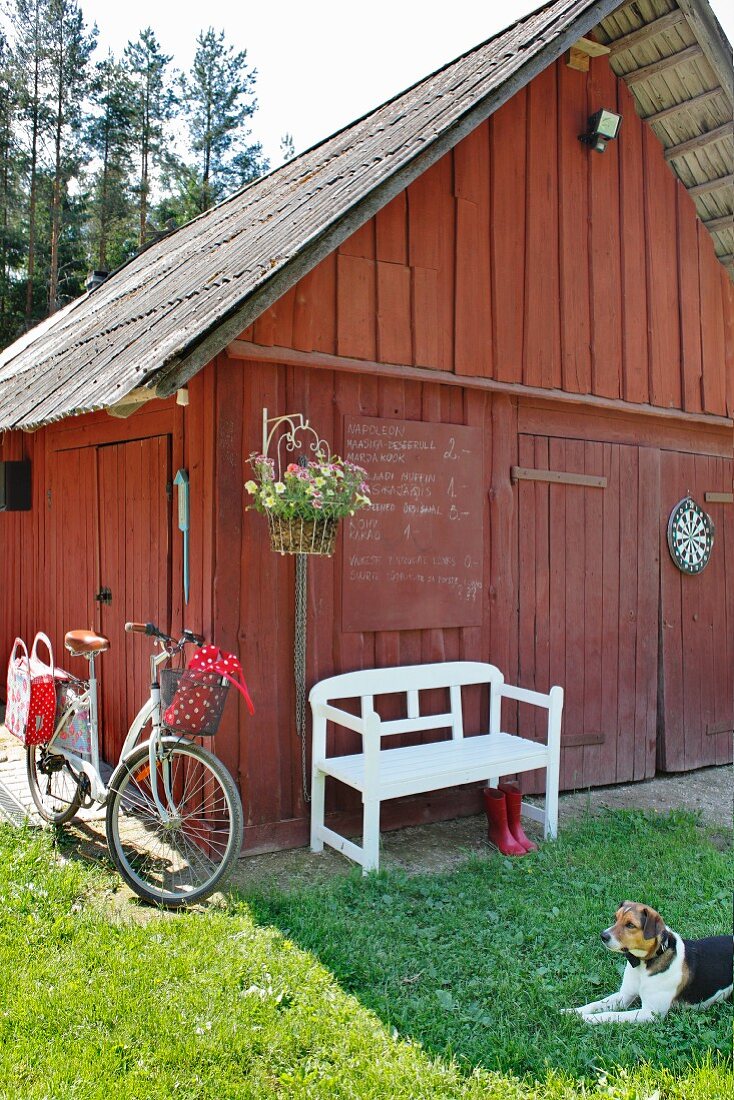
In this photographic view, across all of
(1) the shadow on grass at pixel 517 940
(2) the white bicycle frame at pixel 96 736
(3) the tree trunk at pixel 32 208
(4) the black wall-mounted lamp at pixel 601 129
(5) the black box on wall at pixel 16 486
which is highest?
(3) the tree trunk at pixel 32 208

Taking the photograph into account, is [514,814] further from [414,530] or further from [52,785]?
[52,785]

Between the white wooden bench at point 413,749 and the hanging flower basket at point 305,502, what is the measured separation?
87cm

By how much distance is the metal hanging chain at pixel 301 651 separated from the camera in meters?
4.82

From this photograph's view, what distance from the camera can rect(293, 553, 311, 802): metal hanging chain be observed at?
4816 millimetres

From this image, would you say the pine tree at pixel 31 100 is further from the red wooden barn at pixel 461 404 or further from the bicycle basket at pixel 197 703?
the bicycle basket at pixel 197 703

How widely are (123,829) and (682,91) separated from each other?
236 inches

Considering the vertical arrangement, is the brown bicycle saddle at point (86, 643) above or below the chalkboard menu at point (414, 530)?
below

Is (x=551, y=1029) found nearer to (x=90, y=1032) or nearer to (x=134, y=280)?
(x=90, y=1032)

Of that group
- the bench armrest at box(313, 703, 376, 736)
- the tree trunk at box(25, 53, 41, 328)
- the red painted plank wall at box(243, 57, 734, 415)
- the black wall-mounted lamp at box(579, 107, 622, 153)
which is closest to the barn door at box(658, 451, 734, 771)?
the red painted plank wall at box(243, 57, 734, 415)

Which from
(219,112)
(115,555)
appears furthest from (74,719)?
(219,112)

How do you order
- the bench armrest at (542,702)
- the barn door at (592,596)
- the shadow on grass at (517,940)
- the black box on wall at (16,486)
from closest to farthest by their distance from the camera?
the shadow on grass at (517,940) → the bench armrest at (542,702) → the barn door at (592,596) → the black box on wall at (16,486)

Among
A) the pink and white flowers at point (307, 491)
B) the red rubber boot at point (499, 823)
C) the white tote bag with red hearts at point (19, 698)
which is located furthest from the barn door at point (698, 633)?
the white tote bag with red hearts at point (19, 698)

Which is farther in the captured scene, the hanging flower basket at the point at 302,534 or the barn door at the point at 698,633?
the barn door at the point at 698,633

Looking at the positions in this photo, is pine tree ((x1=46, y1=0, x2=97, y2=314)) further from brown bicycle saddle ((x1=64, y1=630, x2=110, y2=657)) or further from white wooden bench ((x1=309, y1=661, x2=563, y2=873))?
white wooden bench ((x1=309, y1=661, x2=563, y2=873))
